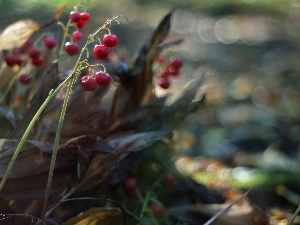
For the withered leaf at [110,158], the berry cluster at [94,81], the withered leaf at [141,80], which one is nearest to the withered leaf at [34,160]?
the withered leaf at [110,158]

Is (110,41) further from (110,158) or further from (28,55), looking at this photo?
(28,55)

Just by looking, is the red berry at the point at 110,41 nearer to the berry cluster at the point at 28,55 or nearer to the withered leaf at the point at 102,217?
the withered leaf at the point at 102,217

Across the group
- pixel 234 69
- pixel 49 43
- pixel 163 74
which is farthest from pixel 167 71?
pixel 234 69

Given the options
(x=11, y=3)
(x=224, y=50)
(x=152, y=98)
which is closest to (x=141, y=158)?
(x=152, y=98)

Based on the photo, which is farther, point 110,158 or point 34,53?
point 34,53

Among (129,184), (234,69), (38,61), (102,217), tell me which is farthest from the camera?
(234,69)

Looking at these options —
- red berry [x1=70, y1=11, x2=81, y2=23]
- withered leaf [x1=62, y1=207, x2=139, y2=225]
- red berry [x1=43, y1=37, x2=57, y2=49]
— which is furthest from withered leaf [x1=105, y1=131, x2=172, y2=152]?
red berry [x1=43, y1=37, x2=57, y2=49]
